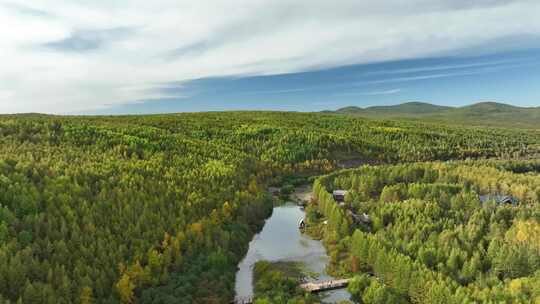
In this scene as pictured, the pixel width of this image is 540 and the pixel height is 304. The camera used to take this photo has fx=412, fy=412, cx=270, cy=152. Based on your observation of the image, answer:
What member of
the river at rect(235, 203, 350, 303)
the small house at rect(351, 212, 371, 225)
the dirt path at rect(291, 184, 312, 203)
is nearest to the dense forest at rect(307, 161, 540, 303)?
the small house at rect(351, 212, 371, 225)

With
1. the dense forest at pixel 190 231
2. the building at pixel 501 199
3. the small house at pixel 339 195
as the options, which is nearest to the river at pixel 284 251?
the dense forest at pixel 190 231

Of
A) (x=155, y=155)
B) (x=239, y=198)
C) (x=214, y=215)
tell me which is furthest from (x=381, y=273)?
(x=155, y=155)

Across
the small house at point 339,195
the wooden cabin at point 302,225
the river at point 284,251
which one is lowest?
the river at point 284,251

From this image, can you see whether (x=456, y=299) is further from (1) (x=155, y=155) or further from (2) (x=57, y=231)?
(1) (x=155, y=155)

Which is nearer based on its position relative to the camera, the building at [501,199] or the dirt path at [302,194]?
the building at [501,199]

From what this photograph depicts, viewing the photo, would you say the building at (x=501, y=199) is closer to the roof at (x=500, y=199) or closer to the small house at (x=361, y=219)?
the roof at (x=500, y=199)

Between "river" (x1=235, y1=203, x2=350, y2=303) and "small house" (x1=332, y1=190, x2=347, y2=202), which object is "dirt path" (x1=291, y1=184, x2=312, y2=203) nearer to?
"river" (x1=235, y1=203, x2=350, y2=303)
